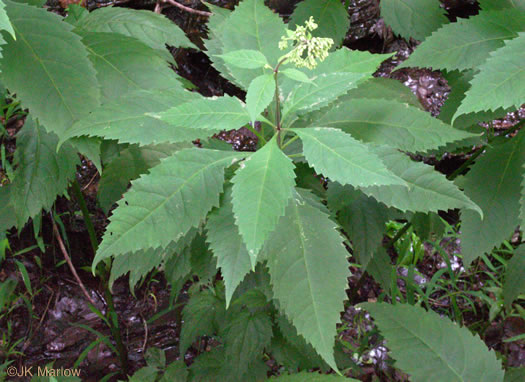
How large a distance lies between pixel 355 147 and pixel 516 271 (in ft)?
3.93

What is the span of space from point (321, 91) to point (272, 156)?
229 millimetres

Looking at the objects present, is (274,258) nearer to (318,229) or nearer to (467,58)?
(318,229)

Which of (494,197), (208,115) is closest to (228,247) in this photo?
(208,115)

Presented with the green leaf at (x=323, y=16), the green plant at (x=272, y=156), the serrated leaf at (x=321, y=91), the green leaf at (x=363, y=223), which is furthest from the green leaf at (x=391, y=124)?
the green leaf at (x=323, y=16)

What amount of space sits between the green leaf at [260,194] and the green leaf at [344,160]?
7 cm

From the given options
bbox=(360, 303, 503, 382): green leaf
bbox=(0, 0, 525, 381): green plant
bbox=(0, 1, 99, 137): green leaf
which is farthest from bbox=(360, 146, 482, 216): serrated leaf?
bbox=(0, 1, 99, 137): green leaf

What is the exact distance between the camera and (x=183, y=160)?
1102mm

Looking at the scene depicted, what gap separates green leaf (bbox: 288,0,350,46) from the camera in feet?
6.29

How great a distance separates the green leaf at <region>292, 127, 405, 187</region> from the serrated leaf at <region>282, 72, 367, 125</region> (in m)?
0.10

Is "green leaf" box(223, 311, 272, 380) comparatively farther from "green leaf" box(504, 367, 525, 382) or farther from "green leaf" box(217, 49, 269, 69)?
"green leaf" box(217, 49, 269, 69)

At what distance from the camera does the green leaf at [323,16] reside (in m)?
1.92

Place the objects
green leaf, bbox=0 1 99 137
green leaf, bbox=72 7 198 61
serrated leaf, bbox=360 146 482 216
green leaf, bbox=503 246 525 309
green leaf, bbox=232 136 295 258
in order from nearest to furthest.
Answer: green leaf, bbox=232 136 295 258 → serrated leaf, bbox=360 146 482 216 → green leaf, bbox=0 1 99 137 → green leaf, bbox=72 7 198 61 → green leaf, bbox=503 246 525 309

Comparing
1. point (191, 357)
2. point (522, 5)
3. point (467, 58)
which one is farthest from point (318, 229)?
point (191, 357)

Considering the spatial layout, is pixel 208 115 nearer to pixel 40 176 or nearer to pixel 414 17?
pixel 40 176
